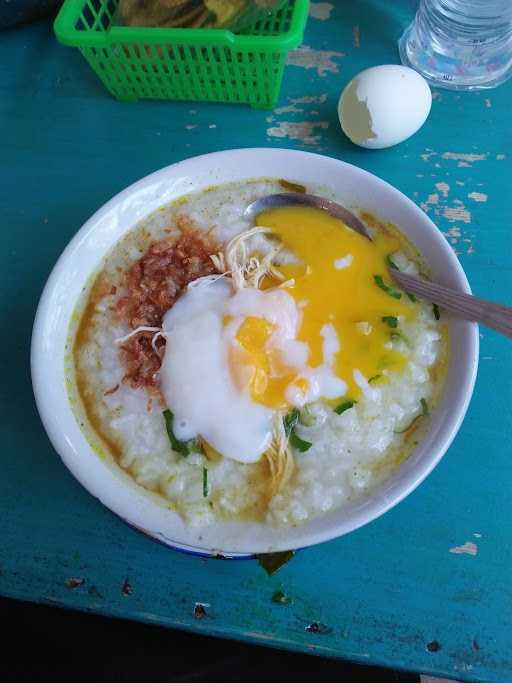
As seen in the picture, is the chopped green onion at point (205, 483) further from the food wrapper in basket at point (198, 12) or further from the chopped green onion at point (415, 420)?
the food wrapper in basket at point (198, 12)

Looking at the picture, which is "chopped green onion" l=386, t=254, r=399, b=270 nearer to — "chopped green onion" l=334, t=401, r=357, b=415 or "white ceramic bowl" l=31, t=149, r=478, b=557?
"white ceramic bowl" l=31, t=149, r=478, b=557

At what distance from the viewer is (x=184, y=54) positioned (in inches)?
57.6

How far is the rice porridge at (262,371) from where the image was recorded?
43.4 inches

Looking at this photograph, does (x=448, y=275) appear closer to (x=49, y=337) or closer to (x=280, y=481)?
(x=280, y=481)

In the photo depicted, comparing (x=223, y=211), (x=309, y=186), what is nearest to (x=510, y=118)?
(x=309, y=186)

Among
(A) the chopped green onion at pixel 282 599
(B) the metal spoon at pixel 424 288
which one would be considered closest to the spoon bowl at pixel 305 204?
(B) the metal spoon at pixel 424 288

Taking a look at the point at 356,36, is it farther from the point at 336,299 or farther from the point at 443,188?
the point at 336,299

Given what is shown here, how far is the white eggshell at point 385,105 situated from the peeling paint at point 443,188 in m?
0.16

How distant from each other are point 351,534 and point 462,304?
540 millimetres

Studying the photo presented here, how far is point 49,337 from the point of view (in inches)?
46.4

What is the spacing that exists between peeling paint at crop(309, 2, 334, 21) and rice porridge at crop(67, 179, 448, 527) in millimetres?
845

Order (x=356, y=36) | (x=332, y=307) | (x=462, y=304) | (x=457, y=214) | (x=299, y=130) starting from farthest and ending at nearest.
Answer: (x=356, y=36) → (x=299, y=130) → (x=457, y=214) → (x=332, y=307) → (x=462, y=304)

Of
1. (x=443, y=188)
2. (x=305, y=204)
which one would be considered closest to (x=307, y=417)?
(x=305, y=204)

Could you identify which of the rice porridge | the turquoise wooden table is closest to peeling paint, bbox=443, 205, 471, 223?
the turquoise wooden table
